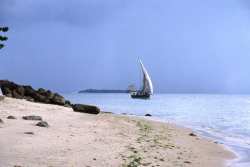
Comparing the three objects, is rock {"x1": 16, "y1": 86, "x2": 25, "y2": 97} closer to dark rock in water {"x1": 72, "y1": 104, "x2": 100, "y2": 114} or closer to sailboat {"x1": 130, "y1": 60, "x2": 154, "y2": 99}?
dark rock in water {"x1": 72, "y1": 104, "x2": 100, "y2": 114}

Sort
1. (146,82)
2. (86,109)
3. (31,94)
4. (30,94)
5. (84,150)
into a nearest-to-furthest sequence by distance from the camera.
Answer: (84,150), (86,109), (31,94), (30,94), (146,82)

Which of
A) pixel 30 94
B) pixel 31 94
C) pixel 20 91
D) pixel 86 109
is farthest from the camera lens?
pixel 20 91

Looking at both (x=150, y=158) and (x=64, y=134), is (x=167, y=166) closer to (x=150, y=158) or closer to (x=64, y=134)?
(x=150, y=158)

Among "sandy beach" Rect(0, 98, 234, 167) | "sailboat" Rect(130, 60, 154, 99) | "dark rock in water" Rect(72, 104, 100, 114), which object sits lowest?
"sandy beach" Rect(0, 98, 234, 167)

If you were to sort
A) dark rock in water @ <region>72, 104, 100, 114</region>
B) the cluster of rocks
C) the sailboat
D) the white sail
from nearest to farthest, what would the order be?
dark rock in water @ <region>72, 104, 100, 114</region>, the cluster of rocks, the white sail, the sailboat

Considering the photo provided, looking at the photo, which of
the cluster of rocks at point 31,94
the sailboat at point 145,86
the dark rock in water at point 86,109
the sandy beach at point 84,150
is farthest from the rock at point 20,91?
the sailboat at point 145,86

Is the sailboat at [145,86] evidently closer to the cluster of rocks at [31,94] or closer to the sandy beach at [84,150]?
the cluster of rocks at [31,94]

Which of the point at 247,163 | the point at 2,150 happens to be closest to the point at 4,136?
the point at 2,150

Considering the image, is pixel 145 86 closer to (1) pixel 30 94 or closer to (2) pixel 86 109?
(1) pixel 30 94

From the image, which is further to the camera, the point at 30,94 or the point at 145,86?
the point at 145,86

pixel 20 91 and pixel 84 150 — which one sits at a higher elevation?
pixel 20 91

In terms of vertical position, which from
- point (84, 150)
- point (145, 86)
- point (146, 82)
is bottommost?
point (84, 150)

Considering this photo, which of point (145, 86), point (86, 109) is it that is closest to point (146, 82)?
point (145, 86)

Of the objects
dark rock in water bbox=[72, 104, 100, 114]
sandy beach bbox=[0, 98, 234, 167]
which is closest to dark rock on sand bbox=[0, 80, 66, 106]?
dark rock in water bbox=[72, 104, 100, 114]
